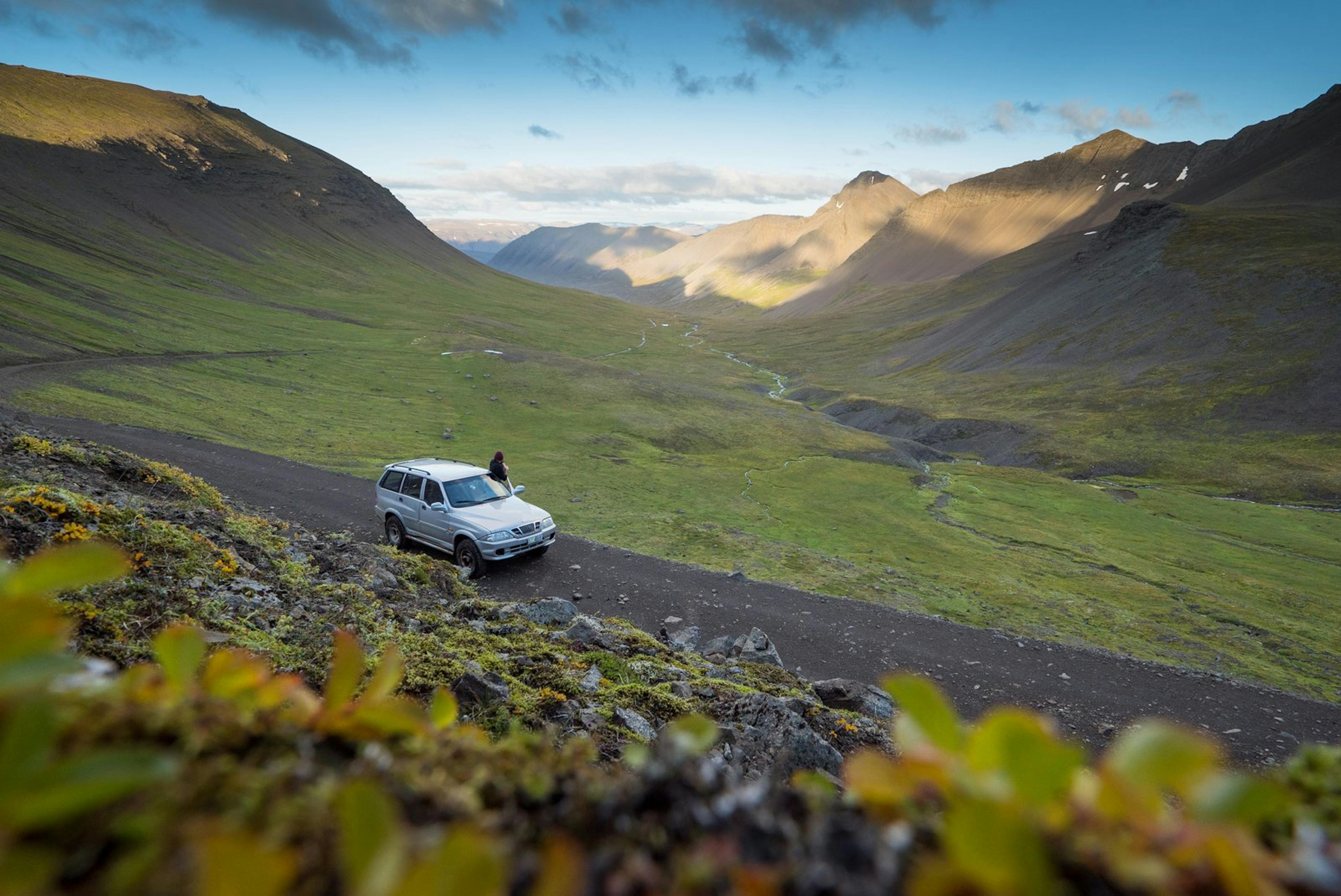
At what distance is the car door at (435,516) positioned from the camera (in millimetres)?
15930

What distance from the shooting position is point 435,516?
1609cm

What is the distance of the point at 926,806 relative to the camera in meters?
1.15

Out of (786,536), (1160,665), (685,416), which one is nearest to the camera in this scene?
(1160,665)

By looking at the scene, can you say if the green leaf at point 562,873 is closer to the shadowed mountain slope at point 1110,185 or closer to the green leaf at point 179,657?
the green leaf at point 179,657

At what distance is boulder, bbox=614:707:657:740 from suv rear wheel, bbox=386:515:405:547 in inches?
447

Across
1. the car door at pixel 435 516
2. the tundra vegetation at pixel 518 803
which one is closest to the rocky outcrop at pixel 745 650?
the car door at pixel 435 516

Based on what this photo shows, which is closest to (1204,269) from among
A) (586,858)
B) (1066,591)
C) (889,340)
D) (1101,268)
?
(1101,268)

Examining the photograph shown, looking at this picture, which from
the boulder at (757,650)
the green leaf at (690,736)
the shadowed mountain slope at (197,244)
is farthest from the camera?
the shadowed mountain slope at (197,244)

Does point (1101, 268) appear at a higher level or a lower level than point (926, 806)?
higher

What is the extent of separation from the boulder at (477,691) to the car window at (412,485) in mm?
10694

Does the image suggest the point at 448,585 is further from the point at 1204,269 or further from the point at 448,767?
the point at 1204,269

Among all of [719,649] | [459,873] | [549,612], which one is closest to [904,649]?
[719,649]

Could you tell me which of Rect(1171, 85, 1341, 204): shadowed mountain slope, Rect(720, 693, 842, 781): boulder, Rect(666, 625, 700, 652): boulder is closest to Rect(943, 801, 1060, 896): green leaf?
Rect(720, 693, 842, 781): boulder

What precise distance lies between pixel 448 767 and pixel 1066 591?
24736 mm
